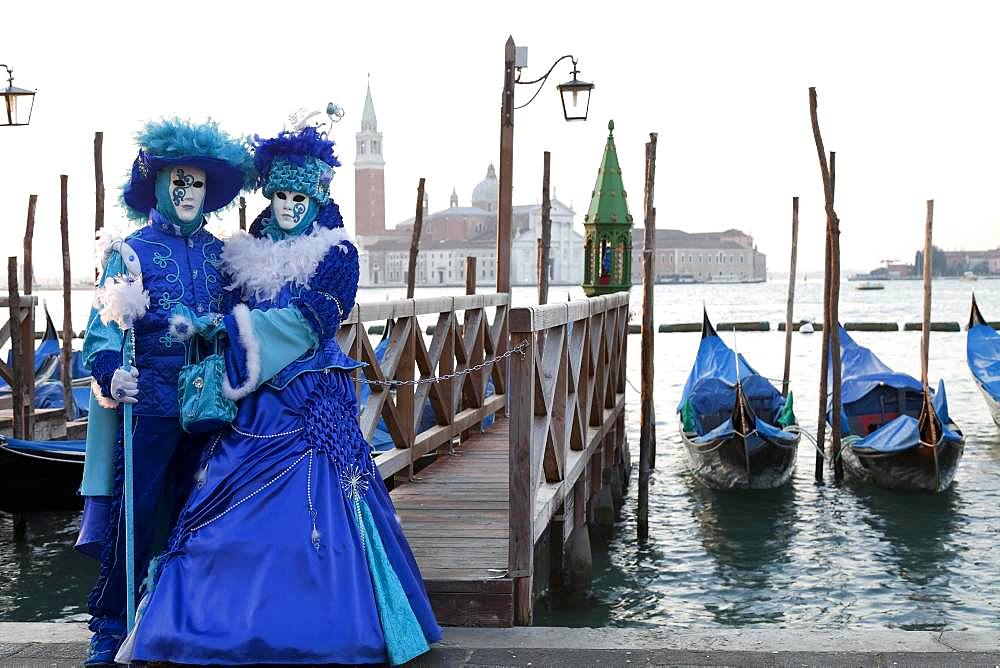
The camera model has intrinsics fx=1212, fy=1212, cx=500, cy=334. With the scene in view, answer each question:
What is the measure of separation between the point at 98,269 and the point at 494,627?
1.37 meters

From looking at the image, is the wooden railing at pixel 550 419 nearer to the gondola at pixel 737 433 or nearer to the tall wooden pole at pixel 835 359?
the gondola at pixel 737 433

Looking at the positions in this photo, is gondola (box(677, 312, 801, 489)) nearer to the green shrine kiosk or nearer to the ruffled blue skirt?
the green shrine kiosk

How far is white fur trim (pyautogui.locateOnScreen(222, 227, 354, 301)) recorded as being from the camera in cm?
278

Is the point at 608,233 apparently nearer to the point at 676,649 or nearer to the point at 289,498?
the point at 676,649

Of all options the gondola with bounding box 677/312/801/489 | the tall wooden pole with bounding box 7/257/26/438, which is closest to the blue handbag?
the tall wooden pole with bounding box 7/257/26/438

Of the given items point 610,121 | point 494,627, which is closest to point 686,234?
point 610,121

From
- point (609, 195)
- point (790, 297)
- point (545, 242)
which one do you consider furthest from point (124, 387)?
point (790, 297)

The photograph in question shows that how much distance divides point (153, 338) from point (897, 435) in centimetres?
816

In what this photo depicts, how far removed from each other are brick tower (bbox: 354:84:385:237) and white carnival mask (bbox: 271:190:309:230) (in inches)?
4378

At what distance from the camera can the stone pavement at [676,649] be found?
273 cm

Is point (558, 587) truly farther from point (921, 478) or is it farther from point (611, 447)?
point (921, 478)

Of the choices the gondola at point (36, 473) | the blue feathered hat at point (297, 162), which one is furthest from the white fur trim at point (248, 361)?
the gondola at point (36, 473)

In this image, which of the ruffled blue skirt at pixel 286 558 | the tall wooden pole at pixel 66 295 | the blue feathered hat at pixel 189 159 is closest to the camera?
the ruffled blue skirt at pixel 286 558

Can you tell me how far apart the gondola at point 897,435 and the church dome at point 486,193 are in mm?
103855
